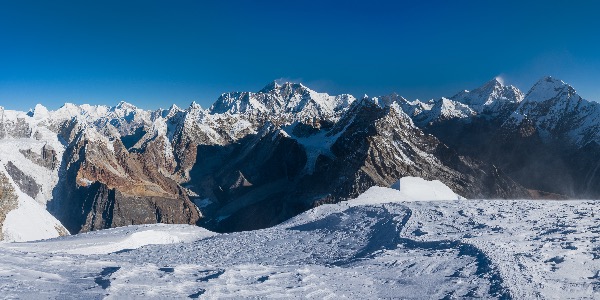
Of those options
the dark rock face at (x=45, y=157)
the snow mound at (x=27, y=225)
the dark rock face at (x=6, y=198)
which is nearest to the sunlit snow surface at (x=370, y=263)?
the snow mound at (x=27, y=225)

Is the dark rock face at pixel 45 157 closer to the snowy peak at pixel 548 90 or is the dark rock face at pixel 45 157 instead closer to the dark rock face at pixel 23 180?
the dark rock face at pixel 23 180

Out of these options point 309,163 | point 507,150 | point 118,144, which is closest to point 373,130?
point 309,163

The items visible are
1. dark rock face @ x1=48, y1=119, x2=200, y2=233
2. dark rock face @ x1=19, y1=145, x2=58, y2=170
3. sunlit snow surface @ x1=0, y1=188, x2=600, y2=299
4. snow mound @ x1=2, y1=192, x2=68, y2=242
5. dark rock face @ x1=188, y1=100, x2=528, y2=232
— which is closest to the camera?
sunlit snow surface @ x1=0, y1=188, x2=600, y2=299

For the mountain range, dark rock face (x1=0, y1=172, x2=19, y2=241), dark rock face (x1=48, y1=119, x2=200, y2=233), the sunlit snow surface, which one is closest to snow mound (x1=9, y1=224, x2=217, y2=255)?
the sunlit snow surface

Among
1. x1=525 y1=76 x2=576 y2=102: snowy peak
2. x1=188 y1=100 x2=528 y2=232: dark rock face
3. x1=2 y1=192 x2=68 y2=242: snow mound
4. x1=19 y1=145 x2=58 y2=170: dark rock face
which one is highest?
x1=525 y1=76 x2=576 y2=102: snowy peak

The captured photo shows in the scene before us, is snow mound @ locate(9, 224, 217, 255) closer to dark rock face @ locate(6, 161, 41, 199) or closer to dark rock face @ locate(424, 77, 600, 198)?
dark rock face @ locate(6, 161, 41, 199)

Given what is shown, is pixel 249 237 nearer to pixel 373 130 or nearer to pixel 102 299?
pixel 102 299
